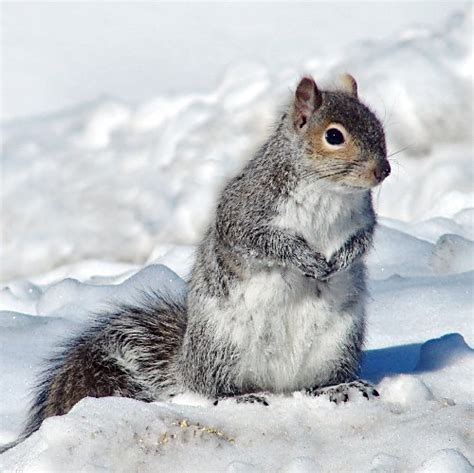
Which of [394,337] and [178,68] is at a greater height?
[394,337]

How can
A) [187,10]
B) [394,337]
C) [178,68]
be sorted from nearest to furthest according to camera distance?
[394,337], [178,68], [187,10]

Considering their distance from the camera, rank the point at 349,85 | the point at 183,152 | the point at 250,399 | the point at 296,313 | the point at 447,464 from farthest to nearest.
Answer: the point at 183,152 → the point at 349,85 → the point at 296,313 → the point at 250,399 → the point at 447,464

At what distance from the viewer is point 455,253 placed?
5.12 metres

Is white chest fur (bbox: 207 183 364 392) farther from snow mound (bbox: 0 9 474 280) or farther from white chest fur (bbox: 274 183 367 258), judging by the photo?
snow mound (bbox: 0 9 474 280)

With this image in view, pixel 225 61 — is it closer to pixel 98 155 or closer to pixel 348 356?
pixel 98 155

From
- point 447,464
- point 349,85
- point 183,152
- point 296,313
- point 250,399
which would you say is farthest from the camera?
point 183,152

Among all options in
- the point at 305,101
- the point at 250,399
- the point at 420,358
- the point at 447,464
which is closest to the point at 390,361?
the point at 420,358

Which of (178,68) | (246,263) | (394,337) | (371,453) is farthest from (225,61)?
(371,453)

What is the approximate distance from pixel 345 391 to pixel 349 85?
945mm

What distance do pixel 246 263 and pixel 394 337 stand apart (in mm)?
909

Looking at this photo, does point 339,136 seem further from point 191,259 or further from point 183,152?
point 183,152

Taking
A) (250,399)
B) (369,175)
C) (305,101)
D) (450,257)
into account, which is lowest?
(450,257)

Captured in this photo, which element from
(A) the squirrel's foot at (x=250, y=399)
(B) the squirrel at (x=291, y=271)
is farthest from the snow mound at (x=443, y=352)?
(A) the squirrel's foot at (x=250, y=399)

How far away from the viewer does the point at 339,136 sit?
3.73m
